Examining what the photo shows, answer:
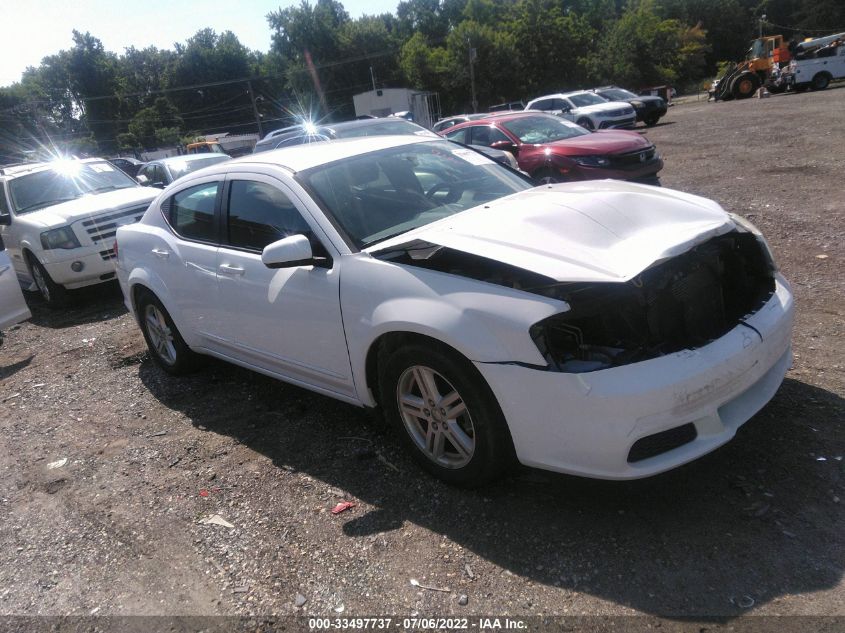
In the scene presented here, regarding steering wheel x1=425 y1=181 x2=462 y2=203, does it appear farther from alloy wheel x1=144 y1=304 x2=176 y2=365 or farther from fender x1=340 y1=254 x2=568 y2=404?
alloy wheel x1=144 y1=304 x2=176 y2=365

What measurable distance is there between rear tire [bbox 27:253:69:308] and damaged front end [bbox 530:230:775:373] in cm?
764

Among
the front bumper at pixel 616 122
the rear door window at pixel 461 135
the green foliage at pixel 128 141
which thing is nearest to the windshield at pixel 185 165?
the rear door window at pixel 461 135

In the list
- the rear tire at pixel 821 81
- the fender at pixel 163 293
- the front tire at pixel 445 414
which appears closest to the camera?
the front tire at pixel 445 414

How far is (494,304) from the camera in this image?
279 centimetres

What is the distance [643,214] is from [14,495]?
4.08 meters

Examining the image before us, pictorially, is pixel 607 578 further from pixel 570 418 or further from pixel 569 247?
pixel 569 247

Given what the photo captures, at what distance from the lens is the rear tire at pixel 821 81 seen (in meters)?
30.4

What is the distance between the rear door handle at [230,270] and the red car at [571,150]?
5714 mm

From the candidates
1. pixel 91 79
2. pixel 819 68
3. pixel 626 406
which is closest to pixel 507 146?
pixel 626 406

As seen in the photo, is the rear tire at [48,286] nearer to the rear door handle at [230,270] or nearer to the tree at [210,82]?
the rear door handle at [230,270]

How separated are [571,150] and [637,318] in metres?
7.42

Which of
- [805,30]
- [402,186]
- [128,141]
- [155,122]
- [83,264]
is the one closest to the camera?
[402,186]

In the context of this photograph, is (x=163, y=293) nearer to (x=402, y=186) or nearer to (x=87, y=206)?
(x=402, y=186)

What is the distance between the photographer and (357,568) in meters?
2.88
